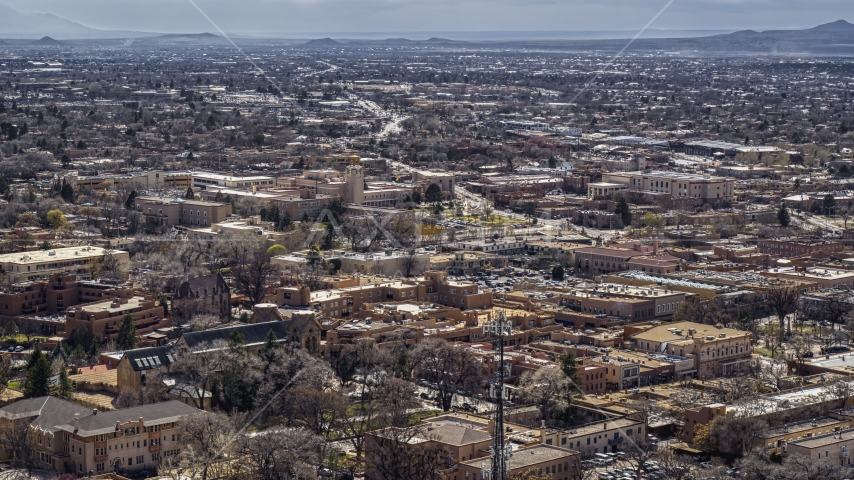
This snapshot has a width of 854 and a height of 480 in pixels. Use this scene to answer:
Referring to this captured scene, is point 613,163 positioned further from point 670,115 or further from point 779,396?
point 779,396

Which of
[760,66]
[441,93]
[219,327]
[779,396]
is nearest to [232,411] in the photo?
[219,327]

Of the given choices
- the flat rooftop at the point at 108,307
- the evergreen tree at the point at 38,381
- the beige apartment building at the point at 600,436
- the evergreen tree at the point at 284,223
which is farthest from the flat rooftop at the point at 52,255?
the beige apartment building at the point at 600,436

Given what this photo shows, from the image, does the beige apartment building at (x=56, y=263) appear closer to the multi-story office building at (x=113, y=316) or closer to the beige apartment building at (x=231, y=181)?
the multi-story office building at (x=113, y=316)

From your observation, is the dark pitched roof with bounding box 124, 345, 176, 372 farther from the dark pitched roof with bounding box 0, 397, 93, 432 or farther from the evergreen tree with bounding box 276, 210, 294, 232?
the evergreen tree with bounding box 276, 210, 294, 232

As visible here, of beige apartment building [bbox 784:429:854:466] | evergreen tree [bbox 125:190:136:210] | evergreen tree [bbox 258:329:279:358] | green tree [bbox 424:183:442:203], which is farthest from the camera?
green tree [bbox 424:183:442:203]

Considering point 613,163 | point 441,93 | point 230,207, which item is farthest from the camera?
point 441,93

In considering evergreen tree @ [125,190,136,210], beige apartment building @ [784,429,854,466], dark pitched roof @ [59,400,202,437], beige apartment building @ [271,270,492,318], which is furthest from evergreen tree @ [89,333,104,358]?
evergreen tree @ [125,190,136,210]
